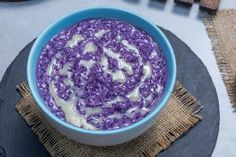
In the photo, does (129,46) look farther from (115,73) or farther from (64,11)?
(64,11)

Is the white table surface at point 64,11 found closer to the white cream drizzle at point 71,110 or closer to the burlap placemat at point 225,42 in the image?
the burlap placemat at point 225,42

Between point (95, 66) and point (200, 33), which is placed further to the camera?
point (200, 33)

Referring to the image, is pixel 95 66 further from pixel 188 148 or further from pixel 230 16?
pixel 230 16

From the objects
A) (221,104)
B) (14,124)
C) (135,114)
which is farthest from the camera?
(221,104)

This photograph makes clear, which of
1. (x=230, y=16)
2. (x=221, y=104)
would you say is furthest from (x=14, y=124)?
(x=230, y=16)

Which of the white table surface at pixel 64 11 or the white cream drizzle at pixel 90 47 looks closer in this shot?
the white cream drizzle at pixel 90 47

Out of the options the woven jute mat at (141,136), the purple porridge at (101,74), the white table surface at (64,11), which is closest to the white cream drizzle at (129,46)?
the purple porridge at (101,74)

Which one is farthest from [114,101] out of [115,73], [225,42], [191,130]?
[225,42]
